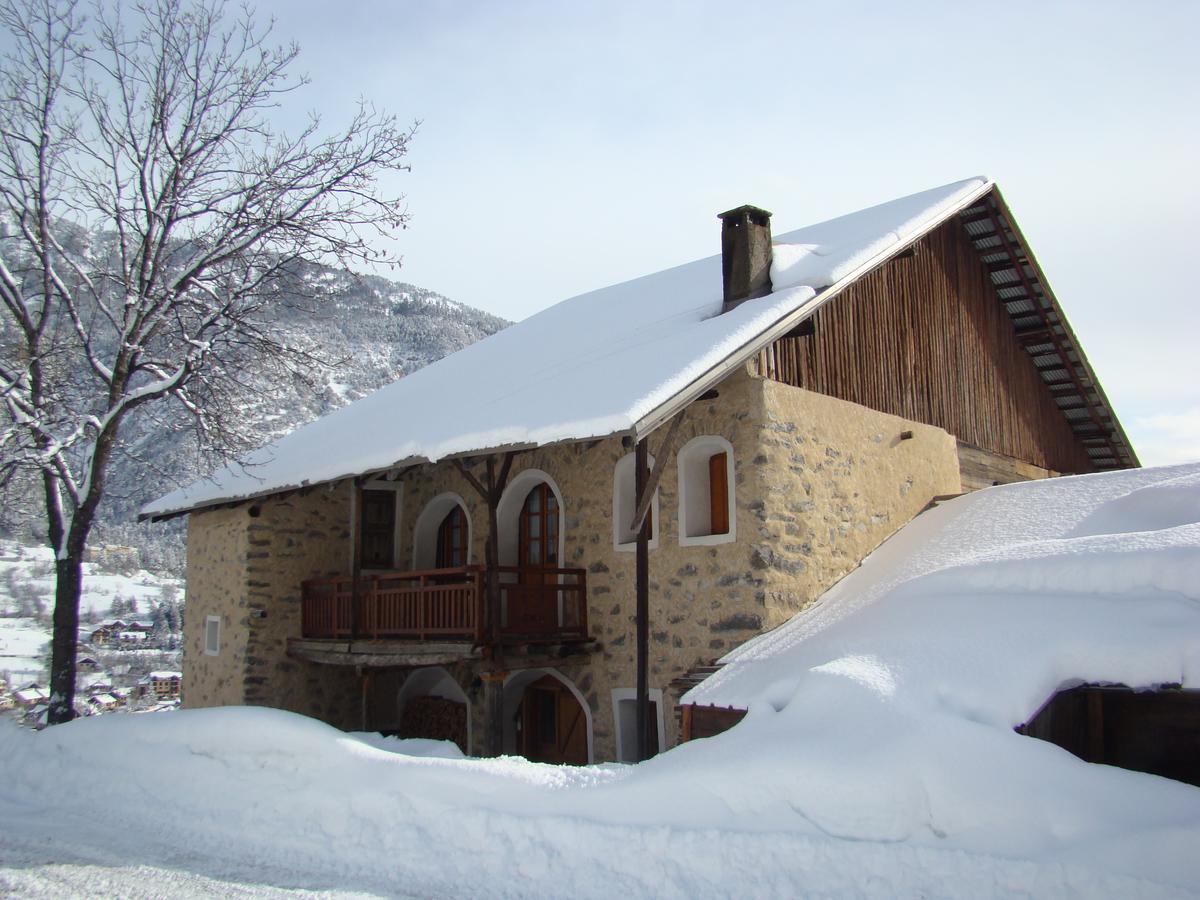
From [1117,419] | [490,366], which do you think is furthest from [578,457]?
[1117,419]

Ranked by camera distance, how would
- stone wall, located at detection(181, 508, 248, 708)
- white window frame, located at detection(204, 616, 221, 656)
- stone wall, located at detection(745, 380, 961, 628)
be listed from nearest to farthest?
stone wall, located at detection(745, 380, 961, 628) → stone wall, located at detection(181, 508, 248, 708) → white window frame, located at detection(204, 616, 221, 656)

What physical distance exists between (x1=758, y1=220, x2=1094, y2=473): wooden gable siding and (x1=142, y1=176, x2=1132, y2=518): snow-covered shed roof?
74 cm

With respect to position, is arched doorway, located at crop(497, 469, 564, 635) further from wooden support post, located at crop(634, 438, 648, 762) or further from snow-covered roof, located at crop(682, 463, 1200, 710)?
snow-covered roof, located at crop(682, 463, 1200, 710)

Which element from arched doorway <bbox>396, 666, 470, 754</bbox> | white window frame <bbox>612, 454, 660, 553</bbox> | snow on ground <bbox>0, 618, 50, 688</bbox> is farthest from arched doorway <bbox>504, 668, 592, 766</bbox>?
snow on ground <bbox>0, 618, 50, 688</bbox>

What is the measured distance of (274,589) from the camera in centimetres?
1498

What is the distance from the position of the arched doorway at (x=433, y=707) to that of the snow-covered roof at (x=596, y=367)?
3849 millimetres

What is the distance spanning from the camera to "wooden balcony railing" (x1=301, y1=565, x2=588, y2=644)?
1123 centimetres

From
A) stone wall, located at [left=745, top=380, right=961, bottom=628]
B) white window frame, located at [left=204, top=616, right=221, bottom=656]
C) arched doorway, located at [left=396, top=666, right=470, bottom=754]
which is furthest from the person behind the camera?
white window frame, located at [left=204, top=616, right=221, bottom=656]

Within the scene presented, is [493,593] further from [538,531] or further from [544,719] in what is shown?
[544,719]

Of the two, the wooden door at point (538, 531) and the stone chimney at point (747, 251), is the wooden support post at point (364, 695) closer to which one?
the wooden door at point (538, 531)

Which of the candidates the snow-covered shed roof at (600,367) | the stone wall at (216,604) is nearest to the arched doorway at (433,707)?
the stone wall at (216,604)

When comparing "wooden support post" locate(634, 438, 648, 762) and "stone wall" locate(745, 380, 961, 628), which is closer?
"wooden support post" locate(634, 438, 648, 762)

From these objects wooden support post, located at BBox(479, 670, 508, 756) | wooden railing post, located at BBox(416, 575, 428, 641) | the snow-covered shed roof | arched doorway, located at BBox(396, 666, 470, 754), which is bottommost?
arched doorway, located at BBox(396, 666, 470, 754)

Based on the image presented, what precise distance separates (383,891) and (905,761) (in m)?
3.25
